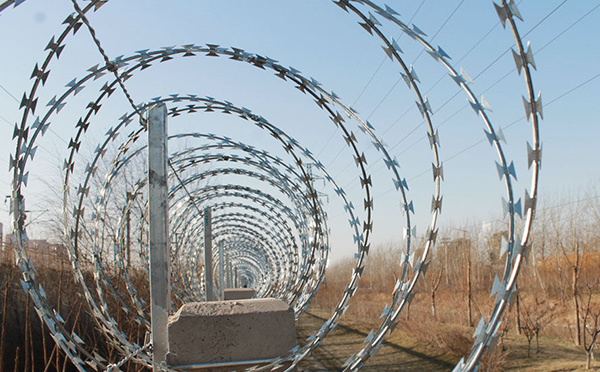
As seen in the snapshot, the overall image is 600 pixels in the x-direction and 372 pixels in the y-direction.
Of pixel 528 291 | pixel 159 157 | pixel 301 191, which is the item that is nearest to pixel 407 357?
pixel 301 191

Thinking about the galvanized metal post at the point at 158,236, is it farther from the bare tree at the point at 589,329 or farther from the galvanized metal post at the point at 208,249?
the galvanized metal post at the point at 208,249

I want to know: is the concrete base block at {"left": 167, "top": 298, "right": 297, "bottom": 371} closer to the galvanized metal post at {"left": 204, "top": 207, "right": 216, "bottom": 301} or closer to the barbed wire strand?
the barbed wire strand

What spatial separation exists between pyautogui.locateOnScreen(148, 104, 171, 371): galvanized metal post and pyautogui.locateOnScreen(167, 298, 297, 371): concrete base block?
5.6 inches

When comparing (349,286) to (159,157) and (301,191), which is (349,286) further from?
(301,191)

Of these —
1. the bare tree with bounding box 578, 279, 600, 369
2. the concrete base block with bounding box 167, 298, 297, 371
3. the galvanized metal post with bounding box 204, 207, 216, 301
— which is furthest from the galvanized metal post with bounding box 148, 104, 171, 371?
the galvanized metal post with bounding box 204, 207, 216, 301

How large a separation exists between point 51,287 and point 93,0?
9.07 m

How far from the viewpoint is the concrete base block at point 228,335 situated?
5.18 metres

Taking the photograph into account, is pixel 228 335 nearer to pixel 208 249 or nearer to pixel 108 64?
pixel 108 64

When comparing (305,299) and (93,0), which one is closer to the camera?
(93,0)

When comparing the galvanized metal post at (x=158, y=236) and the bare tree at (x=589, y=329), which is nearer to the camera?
the galvanized metal post at (x=158, y=236)

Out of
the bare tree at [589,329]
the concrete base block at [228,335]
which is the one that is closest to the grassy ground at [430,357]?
the bare tree at [589,329]

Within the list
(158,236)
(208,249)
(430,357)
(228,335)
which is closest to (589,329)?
(430,357)

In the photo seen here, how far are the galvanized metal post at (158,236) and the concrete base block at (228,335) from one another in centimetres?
14

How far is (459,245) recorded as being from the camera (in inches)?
1320
